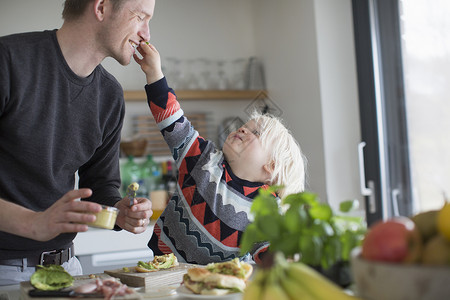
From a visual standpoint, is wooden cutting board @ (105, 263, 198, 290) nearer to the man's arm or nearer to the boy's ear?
the man's arm

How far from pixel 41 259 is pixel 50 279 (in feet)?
1.76

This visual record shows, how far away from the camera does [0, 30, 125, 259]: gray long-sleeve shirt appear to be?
148 cm

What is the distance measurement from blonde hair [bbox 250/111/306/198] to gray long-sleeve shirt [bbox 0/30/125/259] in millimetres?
525

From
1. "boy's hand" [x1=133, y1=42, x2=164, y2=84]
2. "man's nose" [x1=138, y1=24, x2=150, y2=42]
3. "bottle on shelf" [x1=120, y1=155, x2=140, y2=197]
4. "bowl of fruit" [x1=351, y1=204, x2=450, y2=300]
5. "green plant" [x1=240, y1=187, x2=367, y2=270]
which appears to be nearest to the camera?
"bowl of fruit" [x1=351, y1=204, x2=450, y2=300]

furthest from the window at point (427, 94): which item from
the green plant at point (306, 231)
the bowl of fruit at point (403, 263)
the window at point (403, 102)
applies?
the bowl of fruit at point (403, 263)

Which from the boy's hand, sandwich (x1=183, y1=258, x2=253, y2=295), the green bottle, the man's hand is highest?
the boy's hand

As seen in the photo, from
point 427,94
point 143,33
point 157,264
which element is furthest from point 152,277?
point 427,94

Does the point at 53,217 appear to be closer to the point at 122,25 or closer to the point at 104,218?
the point at 104,218

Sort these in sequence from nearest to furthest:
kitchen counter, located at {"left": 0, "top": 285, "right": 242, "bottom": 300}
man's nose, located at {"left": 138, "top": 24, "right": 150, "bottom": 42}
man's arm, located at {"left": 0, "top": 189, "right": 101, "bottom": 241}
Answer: kitchen counter, located at {"left": 0, "top": 285, "right": 242, "bottom": 300}, man's arm, located at {"left": 0, "top": 189, "right": 101, "bottom": 241}, man's nose, located at {"left": 138, "top": 24, "right": 150, "bottom": 42}

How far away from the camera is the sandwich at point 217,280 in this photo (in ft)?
3.21

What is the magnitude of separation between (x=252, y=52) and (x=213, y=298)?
3009 mm

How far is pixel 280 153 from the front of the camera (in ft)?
5.54

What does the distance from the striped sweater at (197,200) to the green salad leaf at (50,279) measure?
513 millimetres

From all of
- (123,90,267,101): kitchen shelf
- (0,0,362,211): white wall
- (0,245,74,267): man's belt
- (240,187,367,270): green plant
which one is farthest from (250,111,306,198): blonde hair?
(123,90,267,101): kitchen shelf
